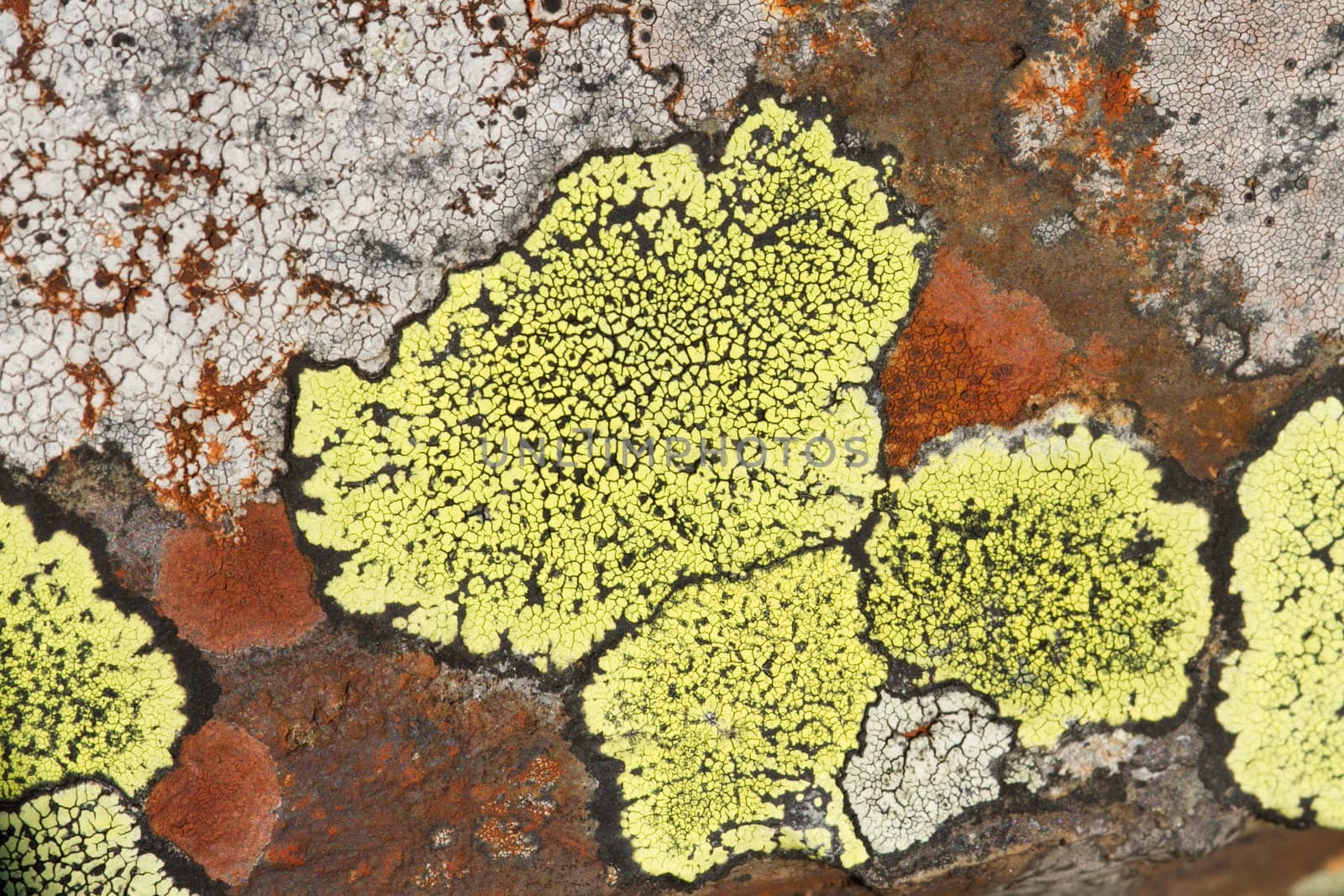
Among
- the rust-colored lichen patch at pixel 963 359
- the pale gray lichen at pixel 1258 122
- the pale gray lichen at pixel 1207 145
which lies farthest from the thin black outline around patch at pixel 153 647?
the pale gray lichen at pixel 1258 122

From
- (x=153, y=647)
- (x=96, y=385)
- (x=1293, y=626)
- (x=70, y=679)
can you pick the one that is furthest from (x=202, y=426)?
(x=1293, y=626)

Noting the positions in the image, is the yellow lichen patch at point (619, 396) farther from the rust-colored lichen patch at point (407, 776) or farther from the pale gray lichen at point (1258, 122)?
the pale gray lichen at point (1258, 122)

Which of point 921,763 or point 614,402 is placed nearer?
point 614,402

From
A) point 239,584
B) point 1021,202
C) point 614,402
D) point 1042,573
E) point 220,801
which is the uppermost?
point 1021,202

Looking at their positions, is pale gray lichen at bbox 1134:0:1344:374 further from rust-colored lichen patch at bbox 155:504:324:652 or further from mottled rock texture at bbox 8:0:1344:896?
rust-colored lichen patch at bbox 155:504:324:652

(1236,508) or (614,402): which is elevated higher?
(614,402)

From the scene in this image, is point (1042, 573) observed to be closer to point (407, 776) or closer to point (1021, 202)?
point (1021, 202)

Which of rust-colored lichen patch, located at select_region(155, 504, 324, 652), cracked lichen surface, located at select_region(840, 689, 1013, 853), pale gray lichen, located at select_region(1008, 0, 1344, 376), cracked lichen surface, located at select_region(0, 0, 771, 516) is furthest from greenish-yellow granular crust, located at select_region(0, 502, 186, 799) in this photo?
pale gray lichen, located at select_region(1008, 0, 1344, 376)
